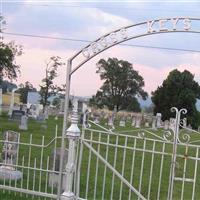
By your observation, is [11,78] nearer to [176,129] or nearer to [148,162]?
[148,162]

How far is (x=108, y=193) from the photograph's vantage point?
32.7ft

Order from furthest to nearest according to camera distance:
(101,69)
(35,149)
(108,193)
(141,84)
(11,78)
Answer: (141,84), (101,69), (11,78), (35,149), (108,193)

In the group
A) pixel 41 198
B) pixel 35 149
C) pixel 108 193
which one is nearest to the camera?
pixel 41 198

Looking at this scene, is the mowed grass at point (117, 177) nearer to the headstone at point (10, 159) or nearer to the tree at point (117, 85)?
the headstone at point (10, 159)

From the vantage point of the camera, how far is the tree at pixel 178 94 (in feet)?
163

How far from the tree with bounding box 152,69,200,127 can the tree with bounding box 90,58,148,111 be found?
62.4ft

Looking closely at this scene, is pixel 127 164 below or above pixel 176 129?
below

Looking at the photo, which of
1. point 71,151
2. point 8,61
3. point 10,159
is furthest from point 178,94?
point 71,151

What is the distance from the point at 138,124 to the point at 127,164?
85.9ft

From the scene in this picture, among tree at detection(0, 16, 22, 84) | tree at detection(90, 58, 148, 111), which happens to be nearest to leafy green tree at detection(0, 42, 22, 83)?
tree at detection(0, 16, 22, 84)

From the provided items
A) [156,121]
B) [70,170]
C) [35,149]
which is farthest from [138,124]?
[70,170]

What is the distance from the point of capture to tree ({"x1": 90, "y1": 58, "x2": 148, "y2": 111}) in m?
73.0

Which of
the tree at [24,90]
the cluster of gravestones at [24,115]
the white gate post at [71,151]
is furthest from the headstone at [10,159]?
the tree at [24,90]

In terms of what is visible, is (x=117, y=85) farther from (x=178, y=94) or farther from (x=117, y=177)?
(x=117, y=177)
